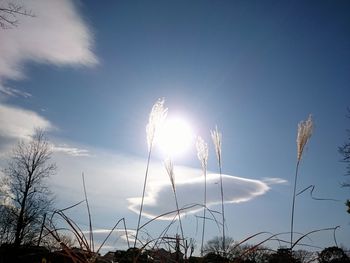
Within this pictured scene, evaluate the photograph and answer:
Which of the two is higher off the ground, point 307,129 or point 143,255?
point 307,129

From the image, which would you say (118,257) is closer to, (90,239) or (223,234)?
(90,239)

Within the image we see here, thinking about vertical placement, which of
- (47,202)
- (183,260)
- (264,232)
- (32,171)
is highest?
(32,171)

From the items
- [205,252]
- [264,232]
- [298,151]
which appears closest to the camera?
[264,232]

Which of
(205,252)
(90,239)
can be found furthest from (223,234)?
(90,239)

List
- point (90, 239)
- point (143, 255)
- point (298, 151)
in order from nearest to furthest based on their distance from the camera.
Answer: point (90, 239)
point (143, 255)
point (298, 151)

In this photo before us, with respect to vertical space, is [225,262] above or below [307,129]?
below

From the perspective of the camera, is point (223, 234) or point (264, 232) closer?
point (264, 232)

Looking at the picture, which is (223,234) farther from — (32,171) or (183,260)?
(32,171)

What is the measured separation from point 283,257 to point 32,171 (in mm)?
26650

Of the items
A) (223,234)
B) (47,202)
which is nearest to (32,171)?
(47,202)

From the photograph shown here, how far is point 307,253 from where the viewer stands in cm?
275

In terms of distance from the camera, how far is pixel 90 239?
2590 millimetres

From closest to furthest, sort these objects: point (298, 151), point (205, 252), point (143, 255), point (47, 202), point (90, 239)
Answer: point (90, 239)
point (143, 255)
point (205, 252)
point (298, 151)
point (47, 202)

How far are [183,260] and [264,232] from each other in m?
0.67
